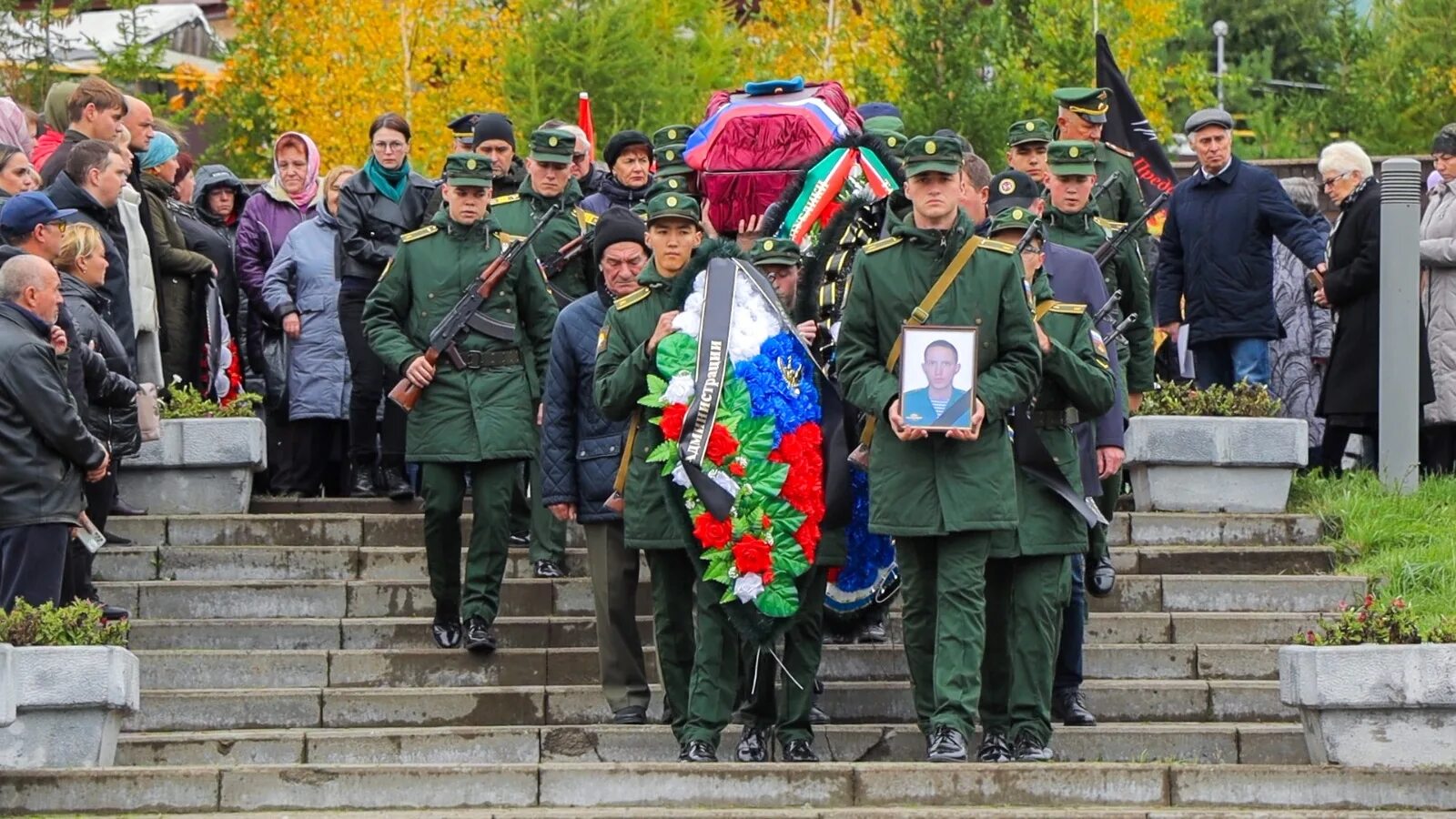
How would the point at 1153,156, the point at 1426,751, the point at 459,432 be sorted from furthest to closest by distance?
the point at 1153,156, the point at 459,432, the point at 1426,751

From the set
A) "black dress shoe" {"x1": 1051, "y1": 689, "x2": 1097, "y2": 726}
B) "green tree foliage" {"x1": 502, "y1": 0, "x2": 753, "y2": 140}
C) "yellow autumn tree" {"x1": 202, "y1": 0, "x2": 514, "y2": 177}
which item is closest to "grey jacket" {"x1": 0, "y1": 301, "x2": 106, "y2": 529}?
"black dress shoe" {"x1": 1051, "y1": 689, "x2": 1097, "y2": 726}

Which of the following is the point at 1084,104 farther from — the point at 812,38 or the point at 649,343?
the point at 812,38

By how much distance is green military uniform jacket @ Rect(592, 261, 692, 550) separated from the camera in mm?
11172

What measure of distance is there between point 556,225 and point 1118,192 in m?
2.77

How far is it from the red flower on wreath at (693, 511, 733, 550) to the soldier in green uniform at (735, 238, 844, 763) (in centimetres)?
36

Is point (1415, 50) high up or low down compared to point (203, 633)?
up

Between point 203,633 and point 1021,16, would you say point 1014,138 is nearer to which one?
point 203,633

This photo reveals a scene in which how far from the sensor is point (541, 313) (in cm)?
1307

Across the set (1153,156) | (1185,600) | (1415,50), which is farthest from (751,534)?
(1415,50)

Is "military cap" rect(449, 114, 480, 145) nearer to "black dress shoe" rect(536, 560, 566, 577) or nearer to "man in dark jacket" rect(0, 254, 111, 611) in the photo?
"black dress shoe" rect(536, 560, 566, 577)

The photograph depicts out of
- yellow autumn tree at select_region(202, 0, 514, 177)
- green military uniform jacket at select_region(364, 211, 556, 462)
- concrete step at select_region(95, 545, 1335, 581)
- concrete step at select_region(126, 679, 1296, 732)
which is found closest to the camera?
concrete step at select_region(126, 679, 1296, 732)

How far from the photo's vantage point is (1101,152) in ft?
47.0

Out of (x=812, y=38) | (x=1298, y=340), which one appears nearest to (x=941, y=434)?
(x=1298, y=340)

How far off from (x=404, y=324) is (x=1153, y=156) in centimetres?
542
